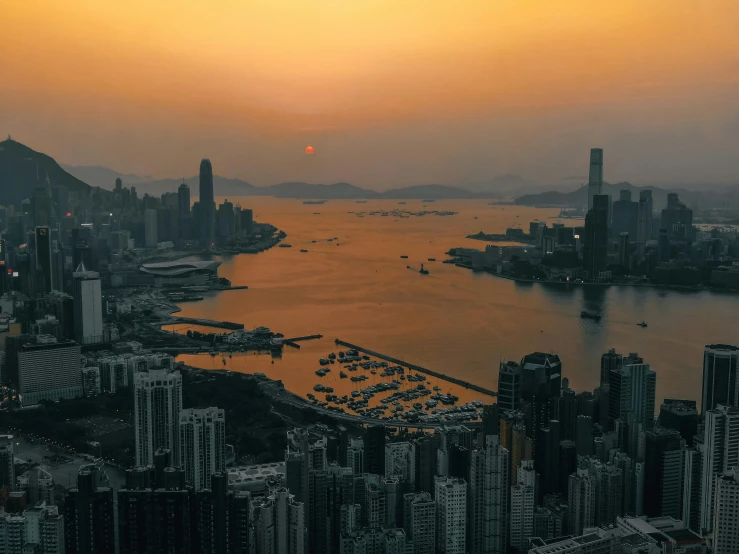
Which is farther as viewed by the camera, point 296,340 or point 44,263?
point 44,263

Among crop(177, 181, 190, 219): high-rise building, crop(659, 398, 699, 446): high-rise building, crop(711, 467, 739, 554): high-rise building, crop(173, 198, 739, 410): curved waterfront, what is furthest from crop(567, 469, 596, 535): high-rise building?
crop(177, 181, 190, 219): high-rise building

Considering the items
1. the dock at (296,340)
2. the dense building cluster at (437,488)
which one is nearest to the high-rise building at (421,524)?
the dense building cluster at (437,488)

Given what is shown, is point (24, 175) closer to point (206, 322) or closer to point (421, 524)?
point (206, 322)

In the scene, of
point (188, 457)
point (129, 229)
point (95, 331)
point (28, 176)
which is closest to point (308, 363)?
point (95, 331)

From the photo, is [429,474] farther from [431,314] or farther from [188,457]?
[431,314]

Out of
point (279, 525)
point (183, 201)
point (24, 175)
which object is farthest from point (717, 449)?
point (183, 201)

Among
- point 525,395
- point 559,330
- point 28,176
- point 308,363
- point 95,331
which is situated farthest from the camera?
point 28,176
